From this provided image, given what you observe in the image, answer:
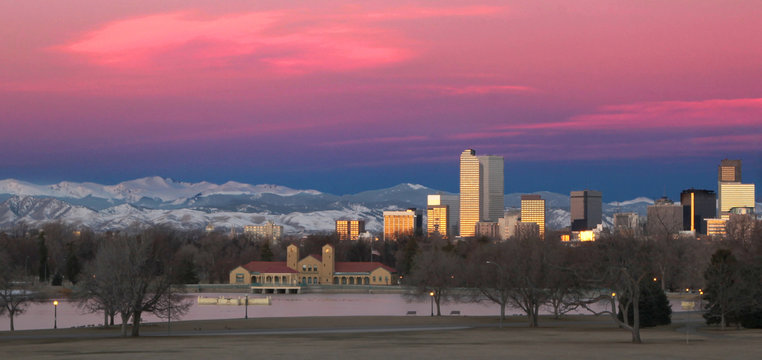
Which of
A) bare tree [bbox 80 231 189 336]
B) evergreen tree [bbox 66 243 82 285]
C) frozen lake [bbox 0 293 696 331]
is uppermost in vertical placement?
bare tree [bbox 80 231 189 336]

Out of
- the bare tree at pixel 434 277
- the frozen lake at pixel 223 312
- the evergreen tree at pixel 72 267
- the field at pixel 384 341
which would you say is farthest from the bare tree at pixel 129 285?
the evergreen tree at pixel 72 267

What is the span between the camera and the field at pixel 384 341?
52281mm

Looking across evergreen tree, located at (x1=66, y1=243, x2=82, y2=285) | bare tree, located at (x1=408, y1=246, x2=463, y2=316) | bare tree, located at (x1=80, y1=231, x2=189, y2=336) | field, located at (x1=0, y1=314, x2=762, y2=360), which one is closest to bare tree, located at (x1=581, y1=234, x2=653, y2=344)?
field, located at (x1=0, y1=314, x2=762, y2=360)

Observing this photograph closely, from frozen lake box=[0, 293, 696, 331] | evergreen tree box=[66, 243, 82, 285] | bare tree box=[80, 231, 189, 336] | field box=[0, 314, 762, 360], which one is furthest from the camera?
evergreen tree box=[66, 243, 82, 285]

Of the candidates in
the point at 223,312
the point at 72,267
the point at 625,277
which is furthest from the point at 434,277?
the point at 72,267

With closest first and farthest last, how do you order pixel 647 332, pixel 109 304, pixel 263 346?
pixel 263 346
pixel 647 332
pixel 109 304

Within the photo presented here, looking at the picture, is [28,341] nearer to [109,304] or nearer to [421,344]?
[109,304]

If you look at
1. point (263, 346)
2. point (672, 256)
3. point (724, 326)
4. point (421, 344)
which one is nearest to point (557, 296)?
point (724, 326)

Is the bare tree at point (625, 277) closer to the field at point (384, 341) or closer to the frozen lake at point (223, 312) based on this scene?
the field at point (384, 341)

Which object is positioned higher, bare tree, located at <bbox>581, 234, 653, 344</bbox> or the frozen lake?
bare tree, located at <bbox>581, 234, 653, 344</bbox>

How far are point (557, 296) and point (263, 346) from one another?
138 ft

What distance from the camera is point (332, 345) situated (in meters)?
59.6

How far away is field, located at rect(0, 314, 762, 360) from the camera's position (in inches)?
2058

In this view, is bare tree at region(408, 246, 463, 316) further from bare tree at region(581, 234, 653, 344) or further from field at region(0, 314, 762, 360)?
bare tree at region(581, 234, 653, 344)
